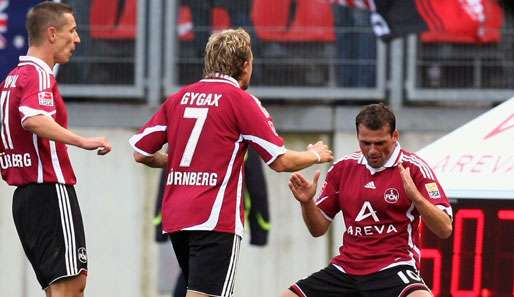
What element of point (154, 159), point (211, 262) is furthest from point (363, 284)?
point (154, 159)

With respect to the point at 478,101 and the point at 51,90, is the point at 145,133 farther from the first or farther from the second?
the point at 478,101

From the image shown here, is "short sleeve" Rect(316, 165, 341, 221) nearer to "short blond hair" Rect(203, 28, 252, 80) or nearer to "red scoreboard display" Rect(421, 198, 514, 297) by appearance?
"red scoreboard display" Rect(421, 198, 514, 297)

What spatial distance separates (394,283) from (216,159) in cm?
118

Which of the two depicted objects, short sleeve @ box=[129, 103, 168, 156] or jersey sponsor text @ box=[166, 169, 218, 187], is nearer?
jersey sponsor text @ box=[166, 169, 218, 187]

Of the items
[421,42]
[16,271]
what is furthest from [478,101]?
[16,271]

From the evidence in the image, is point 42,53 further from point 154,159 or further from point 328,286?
point 328,286

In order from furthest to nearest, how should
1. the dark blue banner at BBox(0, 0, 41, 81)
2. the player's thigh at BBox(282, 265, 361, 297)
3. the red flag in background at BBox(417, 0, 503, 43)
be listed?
1. the red flag in background at BBox(417, 0, 503, 43)
2. the dark blue banner at BBox(0, 0, 41, 81)
3. the player's thigh at BBox(282, 265, 361, 297)

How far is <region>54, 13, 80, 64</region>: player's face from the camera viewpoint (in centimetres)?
766

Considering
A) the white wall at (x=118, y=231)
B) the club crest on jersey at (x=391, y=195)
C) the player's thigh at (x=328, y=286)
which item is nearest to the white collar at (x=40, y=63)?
the player's thigh at (x=328, y=286)

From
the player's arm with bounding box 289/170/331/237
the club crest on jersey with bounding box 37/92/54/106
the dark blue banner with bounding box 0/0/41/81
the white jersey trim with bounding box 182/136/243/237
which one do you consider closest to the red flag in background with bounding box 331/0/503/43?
the dark blue banner with bounding box 0/0/41/81

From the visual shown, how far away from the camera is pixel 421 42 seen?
14.2m

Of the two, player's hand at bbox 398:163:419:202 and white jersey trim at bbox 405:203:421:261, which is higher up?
player's hand at bbox 398:163:419:202

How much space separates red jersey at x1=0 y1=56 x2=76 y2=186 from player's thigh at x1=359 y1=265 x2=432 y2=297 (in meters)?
1.59

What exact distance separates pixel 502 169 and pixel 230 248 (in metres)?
1.58
